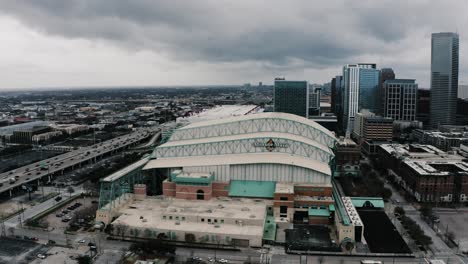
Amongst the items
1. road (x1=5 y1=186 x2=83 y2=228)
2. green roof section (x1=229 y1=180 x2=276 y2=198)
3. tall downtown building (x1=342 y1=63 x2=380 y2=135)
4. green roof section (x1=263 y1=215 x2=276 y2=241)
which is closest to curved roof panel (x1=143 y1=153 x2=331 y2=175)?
green roof section (x1=229 y1=180 x2=276 y2=198)

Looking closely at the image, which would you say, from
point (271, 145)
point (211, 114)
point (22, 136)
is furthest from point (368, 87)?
point (22, 136)

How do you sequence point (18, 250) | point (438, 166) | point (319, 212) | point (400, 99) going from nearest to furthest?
point (18, 250)
point (319, 212)
point (438, 166)
point (400, 99)

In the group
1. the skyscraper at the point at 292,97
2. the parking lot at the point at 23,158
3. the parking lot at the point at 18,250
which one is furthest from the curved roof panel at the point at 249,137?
the skyscraper at the point at 292,97

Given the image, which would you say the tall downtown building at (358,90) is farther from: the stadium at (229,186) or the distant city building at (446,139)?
the stadium at (229,186)

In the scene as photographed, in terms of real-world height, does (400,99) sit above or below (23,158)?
above

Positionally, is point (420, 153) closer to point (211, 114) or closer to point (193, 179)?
point (193, 179)

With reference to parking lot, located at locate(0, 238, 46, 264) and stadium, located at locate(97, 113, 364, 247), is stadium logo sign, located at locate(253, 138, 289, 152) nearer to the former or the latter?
stadium, located at locate(97, 113, 364, 247)
